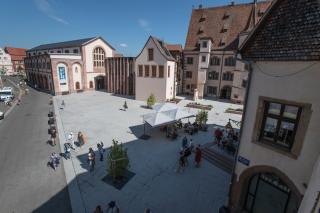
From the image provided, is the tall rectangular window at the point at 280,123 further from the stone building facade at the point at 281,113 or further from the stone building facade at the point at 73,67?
the stone building facade at the point at 73,67

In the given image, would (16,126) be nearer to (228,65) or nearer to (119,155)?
(119,155)

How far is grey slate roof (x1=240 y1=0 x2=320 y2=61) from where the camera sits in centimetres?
610

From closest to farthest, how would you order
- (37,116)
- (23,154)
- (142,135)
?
(23,154), (142,135), (37,116)

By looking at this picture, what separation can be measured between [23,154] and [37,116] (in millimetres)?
11920

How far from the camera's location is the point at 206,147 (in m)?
15.7

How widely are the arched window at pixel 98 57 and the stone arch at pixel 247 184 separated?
1674 inches

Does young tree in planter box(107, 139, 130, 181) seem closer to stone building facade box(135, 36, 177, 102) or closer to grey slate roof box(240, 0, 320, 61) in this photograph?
grey slate roof box(240, 0, 320, 61)

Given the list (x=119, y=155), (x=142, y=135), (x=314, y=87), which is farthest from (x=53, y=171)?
(x=314, y=87)

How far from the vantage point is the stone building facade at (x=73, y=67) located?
1464 inches

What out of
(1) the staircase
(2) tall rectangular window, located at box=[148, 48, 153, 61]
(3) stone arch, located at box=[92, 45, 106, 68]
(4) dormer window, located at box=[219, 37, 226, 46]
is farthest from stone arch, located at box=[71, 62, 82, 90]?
(1) the staircase

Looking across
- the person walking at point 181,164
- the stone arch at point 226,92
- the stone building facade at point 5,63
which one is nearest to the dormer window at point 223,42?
the stone arch at point 226,92

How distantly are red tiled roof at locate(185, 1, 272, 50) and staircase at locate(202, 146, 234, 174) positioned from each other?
2498cm

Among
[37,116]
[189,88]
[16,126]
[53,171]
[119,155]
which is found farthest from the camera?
[189,88]

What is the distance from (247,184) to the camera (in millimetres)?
8539
